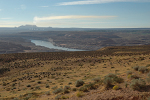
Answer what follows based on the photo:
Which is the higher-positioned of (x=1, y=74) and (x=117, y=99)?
(x=117, y=99)

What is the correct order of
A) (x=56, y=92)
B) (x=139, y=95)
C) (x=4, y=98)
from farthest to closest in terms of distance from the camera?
1. (x=4, y=98)
2. (x=56, y=92)
3. (x=139, y=95)

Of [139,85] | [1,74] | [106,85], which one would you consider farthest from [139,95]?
[1,74]

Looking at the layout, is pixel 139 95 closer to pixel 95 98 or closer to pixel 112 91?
pixel 112 91

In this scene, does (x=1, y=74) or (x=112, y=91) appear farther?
(x=1, y=74)

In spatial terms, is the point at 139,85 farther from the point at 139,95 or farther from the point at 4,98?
the point at 4,98

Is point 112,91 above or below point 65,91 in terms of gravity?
above

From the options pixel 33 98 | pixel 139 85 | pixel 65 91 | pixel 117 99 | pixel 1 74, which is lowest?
pixel 1 74

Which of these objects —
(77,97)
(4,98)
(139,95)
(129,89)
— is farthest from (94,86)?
(4,98)

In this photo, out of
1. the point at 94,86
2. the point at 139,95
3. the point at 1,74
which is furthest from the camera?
the point at 1,74

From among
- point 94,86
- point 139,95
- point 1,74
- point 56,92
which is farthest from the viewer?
point 1,74
